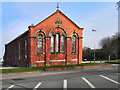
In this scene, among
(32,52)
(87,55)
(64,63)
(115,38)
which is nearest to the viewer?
(32,52)

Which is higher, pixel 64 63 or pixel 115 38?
pixel 115 38

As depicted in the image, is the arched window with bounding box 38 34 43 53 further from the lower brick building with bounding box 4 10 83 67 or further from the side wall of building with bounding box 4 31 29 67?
the side wall of building with bounding box 4 31 29 67

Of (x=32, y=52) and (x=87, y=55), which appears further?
(x=87, y=55)

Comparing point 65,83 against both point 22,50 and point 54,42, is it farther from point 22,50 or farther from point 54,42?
point 22,50

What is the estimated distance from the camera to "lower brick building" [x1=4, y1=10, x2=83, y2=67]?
29.2 m

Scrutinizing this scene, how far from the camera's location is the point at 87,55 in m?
84.5

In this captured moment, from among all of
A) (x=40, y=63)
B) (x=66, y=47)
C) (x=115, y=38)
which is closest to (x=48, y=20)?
(x=66, y=47)

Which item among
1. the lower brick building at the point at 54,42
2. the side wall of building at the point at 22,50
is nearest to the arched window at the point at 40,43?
the lower brick building at the point at 54,42

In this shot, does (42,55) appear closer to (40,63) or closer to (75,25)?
(40,63)

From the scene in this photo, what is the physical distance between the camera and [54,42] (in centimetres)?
3056

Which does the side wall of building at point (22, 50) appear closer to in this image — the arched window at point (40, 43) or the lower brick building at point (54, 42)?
the lower brick building at point (54, 42)

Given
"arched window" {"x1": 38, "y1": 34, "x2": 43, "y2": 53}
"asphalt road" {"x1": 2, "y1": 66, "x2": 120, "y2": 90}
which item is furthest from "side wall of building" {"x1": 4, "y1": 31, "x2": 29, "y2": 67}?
"asphalt road" {"x1": 2, "y1": 66, "x2": 120, "y2": 90}

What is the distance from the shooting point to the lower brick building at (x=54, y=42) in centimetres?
2917

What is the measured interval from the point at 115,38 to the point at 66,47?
1608 inches
